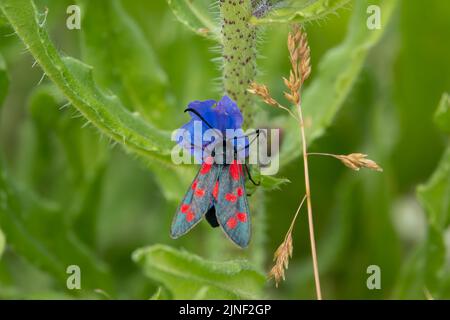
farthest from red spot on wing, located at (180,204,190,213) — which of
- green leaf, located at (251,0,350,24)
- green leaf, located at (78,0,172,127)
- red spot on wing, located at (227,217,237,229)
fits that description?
green leaf, located at (78,0,172,127)

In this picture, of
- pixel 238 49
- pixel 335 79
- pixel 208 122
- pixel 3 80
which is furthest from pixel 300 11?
pixel 3 80

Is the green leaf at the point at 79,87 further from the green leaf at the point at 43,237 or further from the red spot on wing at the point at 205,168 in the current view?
the green leaf at the point at 43,237

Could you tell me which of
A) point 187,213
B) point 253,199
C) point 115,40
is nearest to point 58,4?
point 115,40

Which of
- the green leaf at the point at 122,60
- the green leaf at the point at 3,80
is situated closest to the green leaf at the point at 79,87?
the green leaf at the point at 3,80

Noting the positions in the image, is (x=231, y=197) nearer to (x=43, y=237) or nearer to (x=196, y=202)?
(x=196, y=202)

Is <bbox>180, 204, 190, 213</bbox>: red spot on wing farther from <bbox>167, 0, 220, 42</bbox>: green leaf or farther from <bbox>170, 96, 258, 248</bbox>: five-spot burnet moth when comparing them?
<bbox>167, 0, 220, 42</bbox>: green leaf

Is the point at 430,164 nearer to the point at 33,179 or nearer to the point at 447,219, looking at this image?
the point at 447,219
